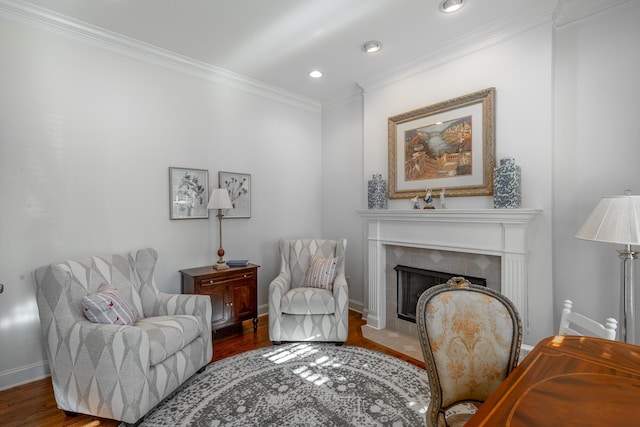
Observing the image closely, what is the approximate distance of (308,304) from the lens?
2.95m

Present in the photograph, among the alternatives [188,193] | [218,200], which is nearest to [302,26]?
[218,200]

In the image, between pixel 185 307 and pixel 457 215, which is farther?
pixel 457 215

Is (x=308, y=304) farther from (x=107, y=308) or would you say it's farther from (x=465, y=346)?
(x=465, y=346)

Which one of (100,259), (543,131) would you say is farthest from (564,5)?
(100,259)

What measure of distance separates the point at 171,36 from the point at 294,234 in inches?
104

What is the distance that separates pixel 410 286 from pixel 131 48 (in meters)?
3.74

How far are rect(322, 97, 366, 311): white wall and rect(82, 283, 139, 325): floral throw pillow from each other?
105 inches

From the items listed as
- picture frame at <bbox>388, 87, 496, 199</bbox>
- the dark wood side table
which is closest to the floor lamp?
picture frame at <bbox>388, 87, 496, 199</bbox>

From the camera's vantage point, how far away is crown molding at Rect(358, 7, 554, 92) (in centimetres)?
246

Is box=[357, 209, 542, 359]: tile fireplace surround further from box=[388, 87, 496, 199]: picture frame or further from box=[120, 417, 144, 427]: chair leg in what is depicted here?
box=[120, 417, 144, 427]: chair leg

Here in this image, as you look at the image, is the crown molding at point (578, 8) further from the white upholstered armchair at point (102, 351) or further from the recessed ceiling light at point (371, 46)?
the white upholstered armchair at point (102, 351)

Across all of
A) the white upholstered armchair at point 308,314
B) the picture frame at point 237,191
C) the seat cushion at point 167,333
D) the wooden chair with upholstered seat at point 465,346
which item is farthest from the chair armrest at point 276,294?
the wooden chair with upholstered seat at point 465,346

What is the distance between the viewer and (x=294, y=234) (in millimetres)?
4285

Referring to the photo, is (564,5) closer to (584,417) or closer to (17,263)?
(584,417)
